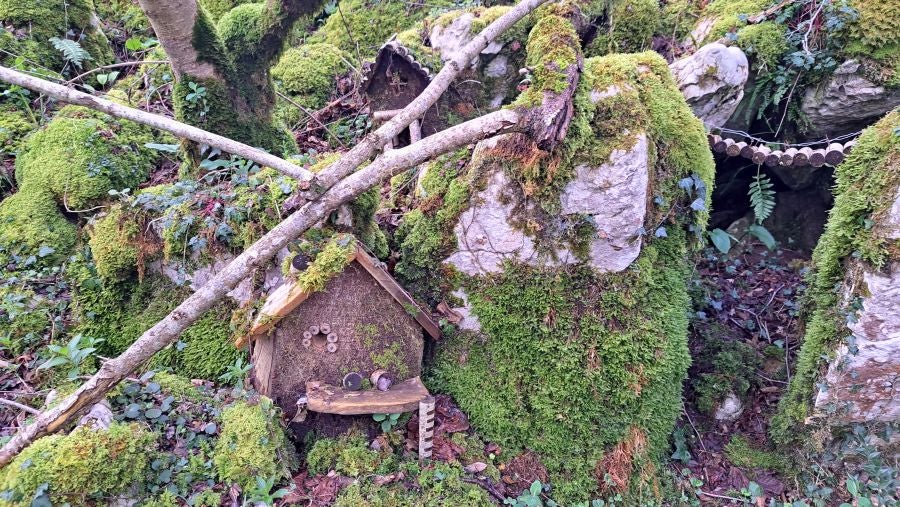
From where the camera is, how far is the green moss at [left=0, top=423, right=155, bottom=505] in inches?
122

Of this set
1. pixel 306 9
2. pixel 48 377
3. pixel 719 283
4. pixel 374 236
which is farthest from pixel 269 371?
pixel 719 283

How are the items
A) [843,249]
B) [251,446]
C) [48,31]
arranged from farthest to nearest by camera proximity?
1. [48,31]
2. [843,249]
3. [251,446]

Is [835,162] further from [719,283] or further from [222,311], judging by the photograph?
[222,311]

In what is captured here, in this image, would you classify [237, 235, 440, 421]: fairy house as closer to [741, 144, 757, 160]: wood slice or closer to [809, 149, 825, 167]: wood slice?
[741, 144, 757, 160]: wood slice

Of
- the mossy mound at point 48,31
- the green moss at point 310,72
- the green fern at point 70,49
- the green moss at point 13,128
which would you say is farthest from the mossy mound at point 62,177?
the green moss at point 310,72

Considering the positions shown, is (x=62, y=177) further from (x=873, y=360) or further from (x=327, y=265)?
(x=873, y=360)

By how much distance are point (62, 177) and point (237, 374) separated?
119 inches

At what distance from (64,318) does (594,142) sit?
4.77m

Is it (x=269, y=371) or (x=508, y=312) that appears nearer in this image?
(x=269, y=371)

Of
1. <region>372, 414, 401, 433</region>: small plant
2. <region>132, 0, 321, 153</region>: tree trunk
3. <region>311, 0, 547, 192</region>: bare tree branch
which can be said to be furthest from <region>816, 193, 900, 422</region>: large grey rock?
<region>132, 0, 321, 153</region>: tree trunk

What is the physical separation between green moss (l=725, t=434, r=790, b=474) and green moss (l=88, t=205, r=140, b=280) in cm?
554

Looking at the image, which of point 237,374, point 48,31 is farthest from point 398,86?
point 48,31

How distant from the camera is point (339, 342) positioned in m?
3.99

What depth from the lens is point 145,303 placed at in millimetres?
4594
